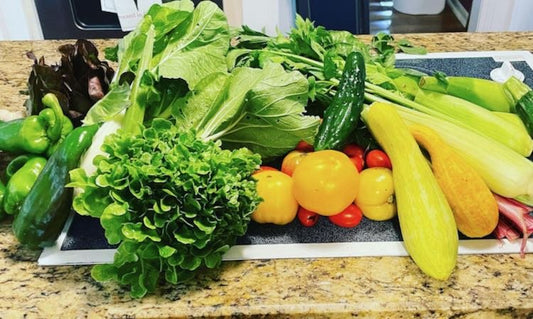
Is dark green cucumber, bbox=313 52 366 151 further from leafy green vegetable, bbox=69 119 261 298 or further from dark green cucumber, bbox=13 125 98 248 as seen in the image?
dark green cucumber, bbox=13 125 98 248

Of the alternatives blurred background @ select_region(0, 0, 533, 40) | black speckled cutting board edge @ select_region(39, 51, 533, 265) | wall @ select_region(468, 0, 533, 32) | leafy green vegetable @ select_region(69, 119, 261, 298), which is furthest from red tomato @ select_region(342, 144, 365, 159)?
wall @ select_region(468, 0, 533, 32)

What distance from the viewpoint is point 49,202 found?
842mm

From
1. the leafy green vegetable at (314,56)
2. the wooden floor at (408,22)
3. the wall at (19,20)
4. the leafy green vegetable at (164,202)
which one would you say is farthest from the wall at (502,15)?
the leafy green vegetable at (164,202)

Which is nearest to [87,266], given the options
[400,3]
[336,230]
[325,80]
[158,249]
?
[158,249]

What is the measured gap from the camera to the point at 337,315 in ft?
2.51

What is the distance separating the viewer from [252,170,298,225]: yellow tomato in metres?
0.87

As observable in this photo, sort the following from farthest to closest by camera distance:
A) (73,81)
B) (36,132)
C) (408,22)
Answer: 1. (408,22)
2. (73,81)
3. (36,132)

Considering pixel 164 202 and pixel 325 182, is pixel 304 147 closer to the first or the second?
pixel 325 182

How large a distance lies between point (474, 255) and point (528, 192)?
0.39 ft

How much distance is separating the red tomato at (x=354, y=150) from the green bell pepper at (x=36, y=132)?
0.45 metres

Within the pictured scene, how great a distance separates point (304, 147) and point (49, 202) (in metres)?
0.39

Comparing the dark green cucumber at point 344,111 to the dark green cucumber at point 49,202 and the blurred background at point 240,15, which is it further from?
the blurred background at point 240,15

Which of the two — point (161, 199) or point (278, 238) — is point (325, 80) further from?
point (161, 199)

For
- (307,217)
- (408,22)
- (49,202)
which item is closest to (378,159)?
(307,217)
